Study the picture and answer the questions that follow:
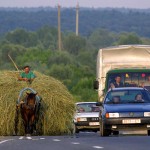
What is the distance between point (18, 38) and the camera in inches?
7490

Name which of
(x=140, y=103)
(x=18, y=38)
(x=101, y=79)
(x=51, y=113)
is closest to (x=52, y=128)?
(x=51, y=113)

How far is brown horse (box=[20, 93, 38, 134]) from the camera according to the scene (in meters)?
30.8

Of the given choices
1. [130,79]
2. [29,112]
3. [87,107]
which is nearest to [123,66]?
[130,79]

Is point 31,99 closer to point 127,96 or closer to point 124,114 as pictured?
point 127,96

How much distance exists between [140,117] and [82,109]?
479 inches

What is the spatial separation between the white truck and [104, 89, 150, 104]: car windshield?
4240mm

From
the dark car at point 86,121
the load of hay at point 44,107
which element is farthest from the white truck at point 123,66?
the load of hay at point 44,107

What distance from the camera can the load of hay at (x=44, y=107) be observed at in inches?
1234

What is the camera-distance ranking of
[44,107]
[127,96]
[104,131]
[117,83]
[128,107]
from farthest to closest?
[117,83] → [44,107] → [127,96] → [104,131] → [128,107]

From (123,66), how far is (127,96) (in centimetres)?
695

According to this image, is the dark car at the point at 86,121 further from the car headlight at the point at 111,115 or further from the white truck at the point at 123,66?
the car headlight at the point at 111,115

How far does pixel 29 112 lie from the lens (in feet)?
102

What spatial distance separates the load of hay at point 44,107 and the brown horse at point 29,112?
403mm

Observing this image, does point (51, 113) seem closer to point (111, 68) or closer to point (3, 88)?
point (3, 88)
